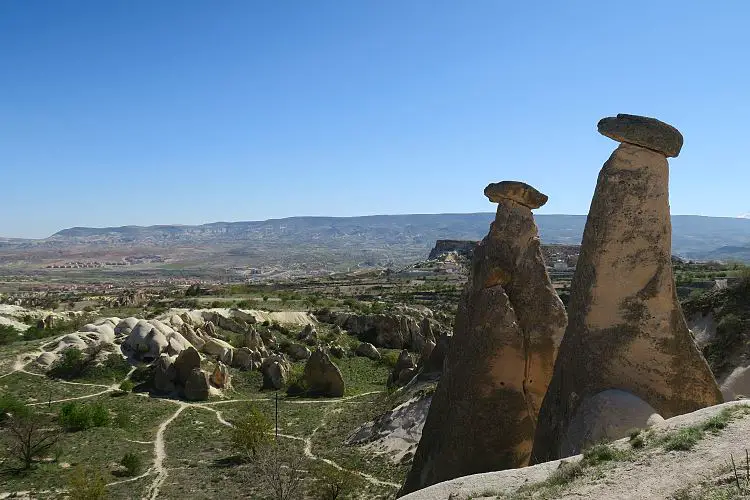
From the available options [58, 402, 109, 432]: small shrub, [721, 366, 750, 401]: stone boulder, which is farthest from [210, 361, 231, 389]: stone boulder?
[721, 366, 750, 401]: stone boulder

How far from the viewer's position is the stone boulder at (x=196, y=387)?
85.7 ft

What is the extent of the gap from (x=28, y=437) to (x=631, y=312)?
16636mm

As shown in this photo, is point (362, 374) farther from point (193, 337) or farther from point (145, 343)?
point (145, 343)

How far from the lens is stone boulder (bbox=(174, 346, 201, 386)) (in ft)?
89.4

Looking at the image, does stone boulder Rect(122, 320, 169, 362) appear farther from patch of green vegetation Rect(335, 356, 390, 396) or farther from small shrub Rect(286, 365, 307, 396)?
patch of green vegetation Rect(335, 356, 390, 396)

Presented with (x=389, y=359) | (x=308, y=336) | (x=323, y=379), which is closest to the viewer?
(x=323, y=379)

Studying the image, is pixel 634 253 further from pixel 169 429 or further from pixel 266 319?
pixel 266 319

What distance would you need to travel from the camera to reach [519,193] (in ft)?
38.4

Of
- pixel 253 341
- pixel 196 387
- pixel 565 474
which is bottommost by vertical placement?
pixel 196 387

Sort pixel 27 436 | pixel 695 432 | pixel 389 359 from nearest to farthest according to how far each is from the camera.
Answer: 1. pixel 695 432
2. pixel 27 436
3. pixel 389 359

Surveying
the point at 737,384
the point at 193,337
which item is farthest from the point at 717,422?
the point at 193,337

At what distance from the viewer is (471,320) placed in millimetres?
11320

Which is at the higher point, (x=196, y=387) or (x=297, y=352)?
(x=196, y=387)

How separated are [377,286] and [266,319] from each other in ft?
152
